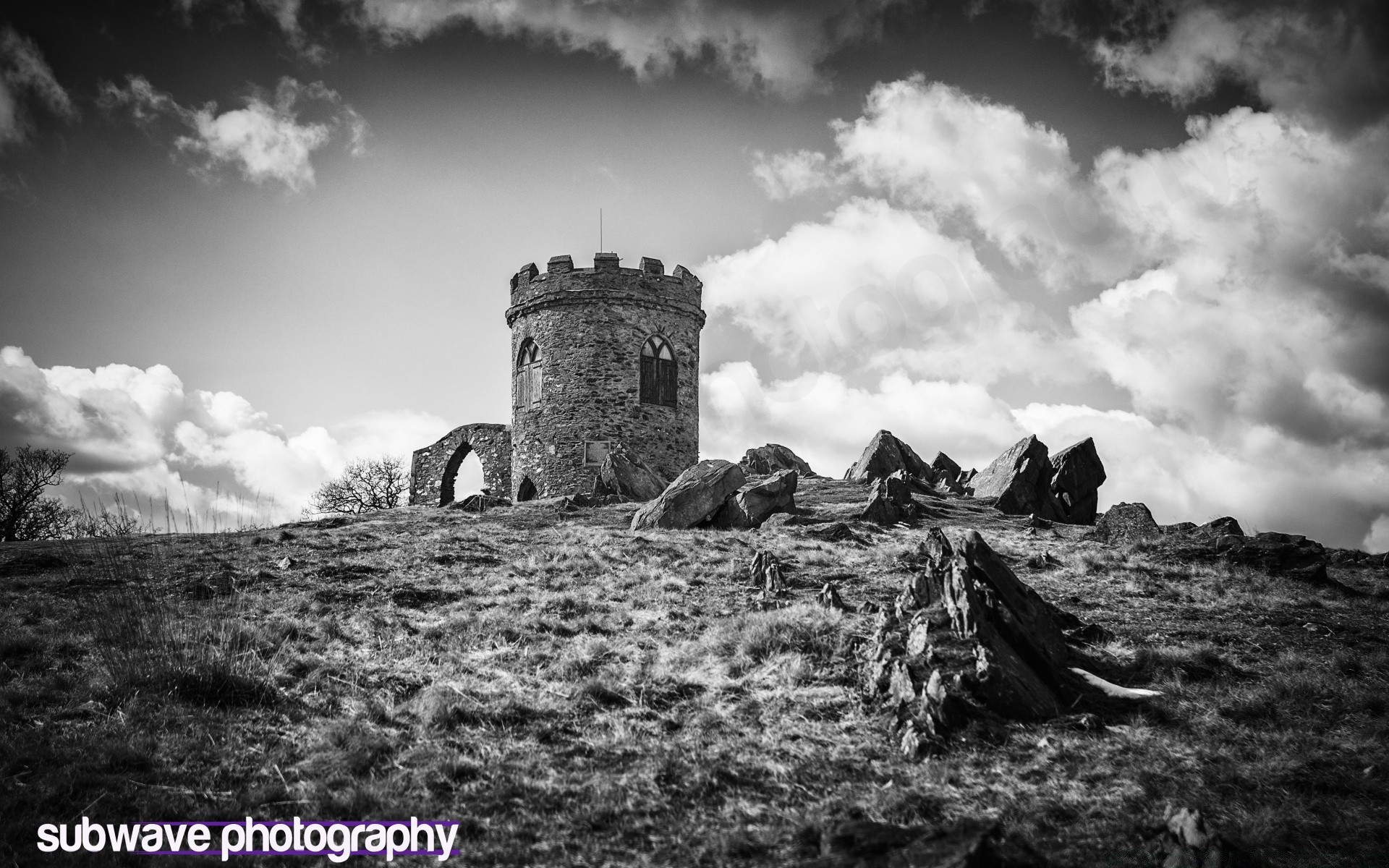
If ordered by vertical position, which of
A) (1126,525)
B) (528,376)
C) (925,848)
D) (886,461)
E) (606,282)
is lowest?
(925,848)

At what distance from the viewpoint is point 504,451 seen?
106 feet

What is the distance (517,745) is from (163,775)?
9.01 feet

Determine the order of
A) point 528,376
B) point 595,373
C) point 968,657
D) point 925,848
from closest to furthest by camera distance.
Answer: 1. point 925,848
2. point 968,657
3. point 595,373
4. point 528,376

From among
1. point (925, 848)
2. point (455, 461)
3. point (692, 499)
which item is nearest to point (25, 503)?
point (455, 461)

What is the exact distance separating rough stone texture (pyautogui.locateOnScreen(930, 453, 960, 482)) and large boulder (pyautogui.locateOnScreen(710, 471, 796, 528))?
12.1 meters

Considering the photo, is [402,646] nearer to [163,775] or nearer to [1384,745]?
[163,775]

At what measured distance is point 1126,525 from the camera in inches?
747

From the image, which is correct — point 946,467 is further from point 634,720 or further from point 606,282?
point 634,720

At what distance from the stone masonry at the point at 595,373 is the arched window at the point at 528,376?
58mm

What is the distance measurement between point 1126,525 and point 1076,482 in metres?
6.09

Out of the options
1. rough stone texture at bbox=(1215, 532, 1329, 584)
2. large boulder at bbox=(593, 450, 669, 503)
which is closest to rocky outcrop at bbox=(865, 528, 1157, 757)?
rough stone texture at bbox=(1215, 532, 1329, 584)

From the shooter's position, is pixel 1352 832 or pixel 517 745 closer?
pixel 1352 832

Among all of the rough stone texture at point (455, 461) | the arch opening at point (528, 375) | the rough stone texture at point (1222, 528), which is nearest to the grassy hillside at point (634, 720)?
the rough stone texture at point (1222, 528)

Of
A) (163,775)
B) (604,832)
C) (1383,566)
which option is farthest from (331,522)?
(1383,566)
